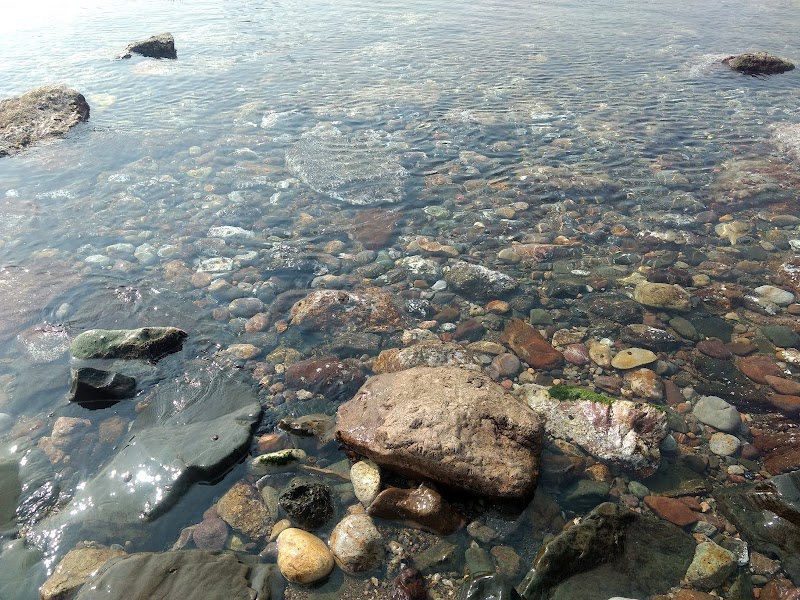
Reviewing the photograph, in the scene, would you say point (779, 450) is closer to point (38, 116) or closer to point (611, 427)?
point (611, 427)

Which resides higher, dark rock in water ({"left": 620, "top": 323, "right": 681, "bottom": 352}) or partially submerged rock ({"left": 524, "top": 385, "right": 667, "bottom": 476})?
partially submerged rock ({"left": 524, "top": 385, "right": 667, "bottom": 476})

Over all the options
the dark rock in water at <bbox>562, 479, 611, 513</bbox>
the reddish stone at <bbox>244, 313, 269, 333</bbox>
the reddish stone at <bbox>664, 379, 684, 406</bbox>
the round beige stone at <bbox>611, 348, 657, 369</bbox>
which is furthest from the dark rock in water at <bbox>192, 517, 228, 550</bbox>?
the reddish stone at <bbox>664, 379, 684, 406</bbox>

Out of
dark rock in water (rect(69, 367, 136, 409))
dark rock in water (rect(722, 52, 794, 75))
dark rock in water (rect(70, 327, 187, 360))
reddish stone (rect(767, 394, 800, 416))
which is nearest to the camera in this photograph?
reddish stone (rect(767, 394, 800, 416))

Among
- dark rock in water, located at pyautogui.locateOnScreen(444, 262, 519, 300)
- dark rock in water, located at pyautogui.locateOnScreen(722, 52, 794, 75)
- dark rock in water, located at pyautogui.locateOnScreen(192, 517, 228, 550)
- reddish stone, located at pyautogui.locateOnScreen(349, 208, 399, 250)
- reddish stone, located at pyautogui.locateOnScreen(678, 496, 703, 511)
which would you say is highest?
dark rock in water, located at pyautogui.locateOnScreen(722, 52, 794, 75)

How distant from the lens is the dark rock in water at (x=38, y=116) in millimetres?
11219

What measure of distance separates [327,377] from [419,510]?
6.27 feet

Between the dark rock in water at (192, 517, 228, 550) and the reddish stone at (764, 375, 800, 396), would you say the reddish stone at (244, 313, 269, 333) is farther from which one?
the reddish stone at (764, 375, 800, 396)

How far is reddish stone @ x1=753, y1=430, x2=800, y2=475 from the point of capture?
14.2 ft

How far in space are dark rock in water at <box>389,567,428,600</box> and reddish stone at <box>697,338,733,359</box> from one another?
169 inches

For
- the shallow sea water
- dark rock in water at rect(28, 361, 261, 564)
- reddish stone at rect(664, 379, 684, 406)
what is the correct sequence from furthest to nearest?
the shallow sea water
reddish stone at rect(664, 379, 684, 406)
dark rock in water at rect(28, 361, 261, 564)

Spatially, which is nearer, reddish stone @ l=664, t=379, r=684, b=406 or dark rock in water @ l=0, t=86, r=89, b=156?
reddish stone @ l=664, t=379, r=684, b=406

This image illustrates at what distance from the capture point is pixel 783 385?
16.9 feet

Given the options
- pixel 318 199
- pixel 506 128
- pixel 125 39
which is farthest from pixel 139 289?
pixel 125 39

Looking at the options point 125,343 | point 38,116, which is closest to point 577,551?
point 125,343
